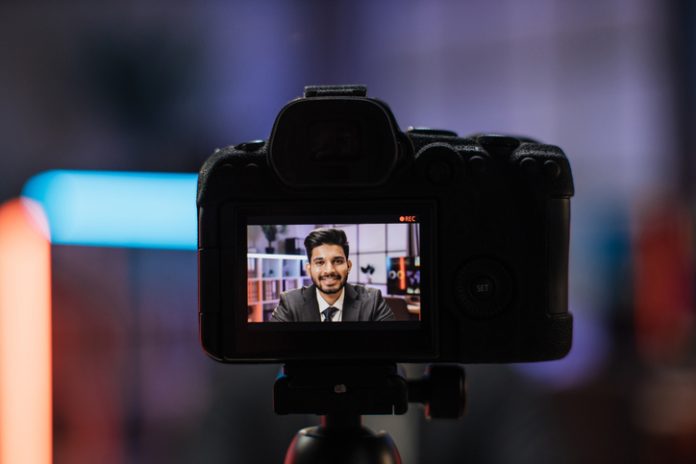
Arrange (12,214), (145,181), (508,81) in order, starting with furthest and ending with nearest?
(508,81) → (12,214) → (145,181)

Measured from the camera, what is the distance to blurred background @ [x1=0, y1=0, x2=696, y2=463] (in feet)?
6.14


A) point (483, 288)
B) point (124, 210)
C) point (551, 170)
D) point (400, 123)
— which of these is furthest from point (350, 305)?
point (400, 123)

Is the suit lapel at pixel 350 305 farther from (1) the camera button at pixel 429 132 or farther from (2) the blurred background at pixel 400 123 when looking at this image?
(2) the blurred background at pixel 400 123

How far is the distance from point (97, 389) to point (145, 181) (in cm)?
74

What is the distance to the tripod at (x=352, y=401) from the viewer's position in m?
0.58

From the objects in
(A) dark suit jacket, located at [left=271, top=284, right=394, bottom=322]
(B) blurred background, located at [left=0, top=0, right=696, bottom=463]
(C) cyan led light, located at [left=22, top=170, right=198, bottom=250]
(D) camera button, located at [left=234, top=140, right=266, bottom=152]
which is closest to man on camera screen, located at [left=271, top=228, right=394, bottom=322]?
(A) dark suit jacket, located at [left=271, top=284, right=394, bottom=322]

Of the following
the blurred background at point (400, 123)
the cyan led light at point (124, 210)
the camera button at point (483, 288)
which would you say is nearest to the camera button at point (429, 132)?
the camera button at point (483, 288)

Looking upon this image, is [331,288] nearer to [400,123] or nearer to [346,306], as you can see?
[346,306]

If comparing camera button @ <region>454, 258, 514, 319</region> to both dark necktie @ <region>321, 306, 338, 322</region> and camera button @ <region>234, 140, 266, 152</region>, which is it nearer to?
dark necktie @ <region>321, 306, 338, 322</region>

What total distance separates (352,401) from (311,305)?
95 mm

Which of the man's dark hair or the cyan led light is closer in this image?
the man's dark hair

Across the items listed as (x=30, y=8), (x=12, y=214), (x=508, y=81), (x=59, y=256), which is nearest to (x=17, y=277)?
(x=12, y=214)

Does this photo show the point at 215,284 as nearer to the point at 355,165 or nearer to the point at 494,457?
the point at 355,165

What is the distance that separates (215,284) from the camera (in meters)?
0.59
